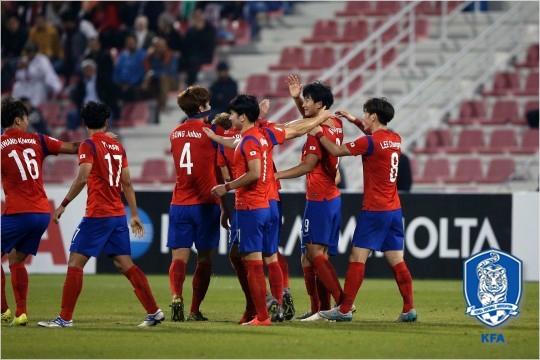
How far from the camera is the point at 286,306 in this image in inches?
488

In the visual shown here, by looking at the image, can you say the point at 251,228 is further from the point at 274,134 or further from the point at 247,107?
the point at 247,107

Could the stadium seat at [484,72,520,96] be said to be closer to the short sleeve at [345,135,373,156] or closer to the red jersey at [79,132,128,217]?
the short sleeve at [345,135,373,156]

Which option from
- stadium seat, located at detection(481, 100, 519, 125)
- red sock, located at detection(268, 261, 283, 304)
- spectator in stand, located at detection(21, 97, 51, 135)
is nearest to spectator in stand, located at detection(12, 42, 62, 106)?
spectator in stand, located at detection(21, 97, 51, 135)

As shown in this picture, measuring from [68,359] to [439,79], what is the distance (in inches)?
618

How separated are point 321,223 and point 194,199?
121cm

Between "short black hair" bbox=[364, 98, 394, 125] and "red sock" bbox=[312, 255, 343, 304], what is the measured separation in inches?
55.6

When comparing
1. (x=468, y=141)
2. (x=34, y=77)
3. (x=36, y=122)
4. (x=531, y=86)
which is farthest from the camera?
(x=34, y=77)

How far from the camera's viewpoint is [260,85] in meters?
25.4

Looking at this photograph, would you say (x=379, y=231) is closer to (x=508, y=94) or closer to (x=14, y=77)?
(x=508, y=94)

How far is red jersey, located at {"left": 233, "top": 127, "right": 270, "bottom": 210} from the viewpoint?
1165cm

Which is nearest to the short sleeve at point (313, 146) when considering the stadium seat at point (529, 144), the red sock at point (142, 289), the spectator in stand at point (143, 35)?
the red sock at point (142, 289)

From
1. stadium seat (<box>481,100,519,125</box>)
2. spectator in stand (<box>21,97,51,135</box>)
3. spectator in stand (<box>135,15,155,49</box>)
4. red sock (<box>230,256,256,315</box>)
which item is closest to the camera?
red sock (<box>230,256,256,315</box>)

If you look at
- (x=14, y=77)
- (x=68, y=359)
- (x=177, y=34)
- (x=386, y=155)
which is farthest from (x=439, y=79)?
(x=68, y=359)

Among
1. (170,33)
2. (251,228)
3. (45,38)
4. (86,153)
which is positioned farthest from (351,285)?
(45,38)
